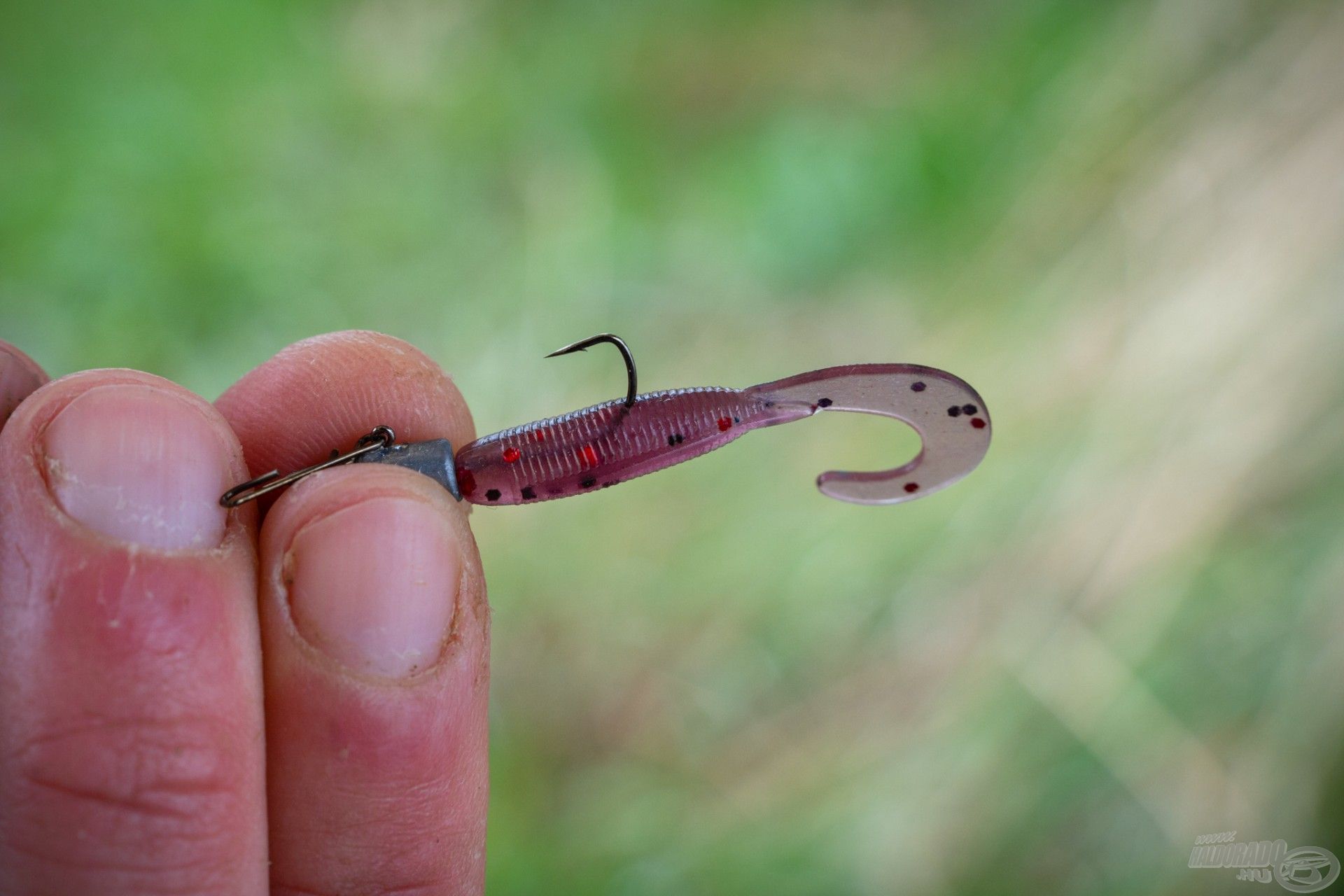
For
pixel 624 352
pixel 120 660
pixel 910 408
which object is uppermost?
pixel 624 352

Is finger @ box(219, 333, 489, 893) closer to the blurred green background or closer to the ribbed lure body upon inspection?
the ribbed lure body

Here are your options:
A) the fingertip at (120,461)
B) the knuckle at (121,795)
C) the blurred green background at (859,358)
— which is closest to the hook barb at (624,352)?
the fingertip at (120,461)

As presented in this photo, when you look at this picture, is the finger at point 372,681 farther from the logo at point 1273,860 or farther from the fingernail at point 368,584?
the logo at point 1273,860

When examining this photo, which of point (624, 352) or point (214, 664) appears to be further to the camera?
point (624, 352)

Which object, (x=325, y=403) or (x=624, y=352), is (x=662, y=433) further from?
(x=325, y=403)

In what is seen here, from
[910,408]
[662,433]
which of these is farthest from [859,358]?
[662,433]

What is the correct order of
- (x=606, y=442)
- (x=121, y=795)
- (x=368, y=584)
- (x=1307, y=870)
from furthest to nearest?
(x=1307, y=870) → (x=606, y=442) → (x=368, y=584) → (x=121, y=795)

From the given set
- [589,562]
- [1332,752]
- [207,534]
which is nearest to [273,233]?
[589,562]
